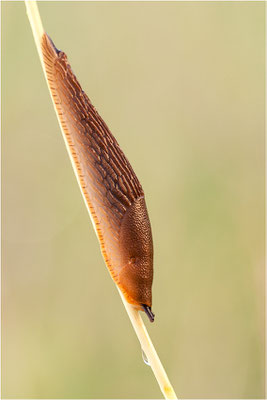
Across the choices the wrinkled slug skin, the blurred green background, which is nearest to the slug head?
the wrinkled slug skin

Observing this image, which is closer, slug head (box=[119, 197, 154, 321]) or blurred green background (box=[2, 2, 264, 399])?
slug head (box=[119, 197, 154, 321])

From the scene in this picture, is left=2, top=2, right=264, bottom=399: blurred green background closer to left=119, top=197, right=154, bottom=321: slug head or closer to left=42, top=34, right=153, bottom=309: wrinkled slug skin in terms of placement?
left=42, top=34, right=153, bottom=309: wrinkled slug skin

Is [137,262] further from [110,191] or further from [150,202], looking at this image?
[150,202]

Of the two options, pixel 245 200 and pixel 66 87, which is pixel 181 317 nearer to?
pixel 245 200

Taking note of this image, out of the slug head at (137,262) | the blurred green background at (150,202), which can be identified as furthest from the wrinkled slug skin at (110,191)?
the blurred green background at (150,202)

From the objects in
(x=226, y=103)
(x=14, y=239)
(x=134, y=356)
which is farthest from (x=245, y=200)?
(x=14, y=239)

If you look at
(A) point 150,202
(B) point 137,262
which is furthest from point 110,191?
(A) point 150,202
